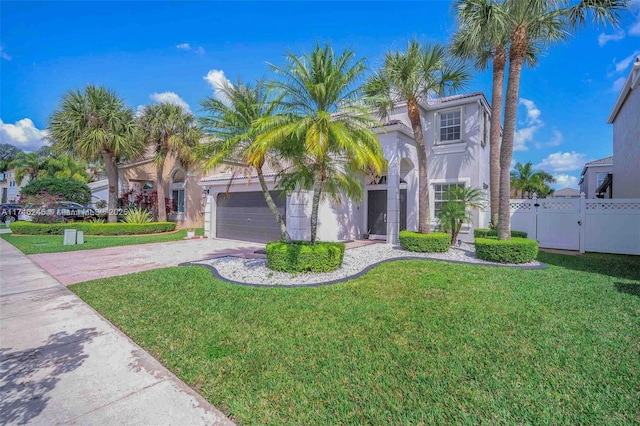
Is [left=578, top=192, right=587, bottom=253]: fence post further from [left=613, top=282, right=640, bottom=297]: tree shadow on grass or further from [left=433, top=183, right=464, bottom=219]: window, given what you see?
[left=613, top=282, right=640, bottom=297]: tree shadow on grass

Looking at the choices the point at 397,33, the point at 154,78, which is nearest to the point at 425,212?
the point at 397,33

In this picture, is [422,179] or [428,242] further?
[422,179]

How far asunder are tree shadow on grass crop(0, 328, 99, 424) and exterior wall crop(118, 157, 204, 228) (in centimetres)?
1899

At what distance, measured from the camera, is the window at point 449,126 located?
569 inches

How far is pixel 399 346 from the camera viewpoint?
4008 millimetres

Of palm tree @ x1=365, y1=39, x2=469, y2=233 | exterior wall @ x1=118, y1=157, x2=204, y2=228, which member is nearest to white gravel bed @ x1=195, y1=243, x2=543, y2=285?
palm tree @ x1=365, y1=39, x2=469, y2=233

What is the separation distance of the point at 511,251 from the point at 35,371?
1097 cm

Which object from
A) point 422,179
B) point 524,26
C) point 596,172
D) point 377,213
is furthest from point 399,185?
point 596,172

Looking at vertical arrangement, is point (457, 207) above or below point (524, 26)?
below

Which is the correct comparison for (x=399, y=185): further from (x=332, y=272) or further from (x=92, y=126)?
(x=92, y=126)

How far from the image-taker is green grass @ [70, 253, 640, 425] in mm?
2848

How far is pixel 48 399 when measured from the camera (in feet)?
10.1

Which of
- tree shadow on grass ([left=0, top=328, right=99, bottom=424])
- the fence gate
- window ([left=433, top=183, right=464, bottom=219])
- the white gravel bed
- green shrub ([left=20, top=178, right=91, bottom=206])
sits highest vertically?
green shrub ([left=20, top=178, right=91, bottom=206])

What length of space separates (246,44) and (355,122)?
8.80 m
